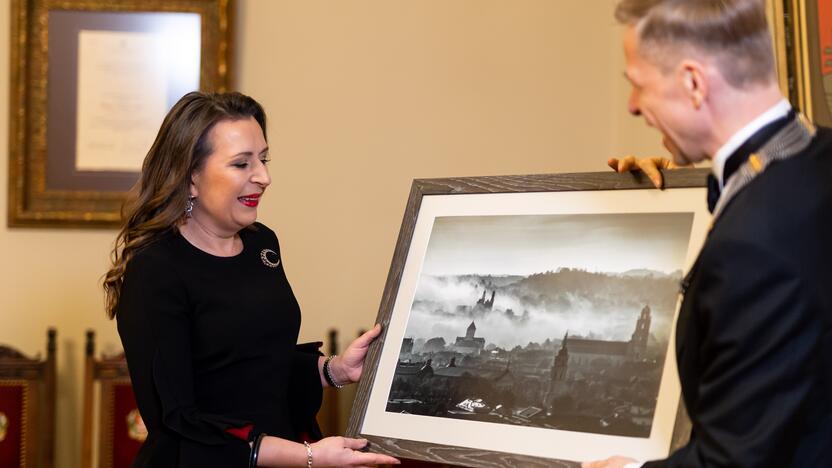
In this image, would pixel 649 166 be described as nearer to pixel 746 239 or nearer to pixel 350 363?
pixel 746 239

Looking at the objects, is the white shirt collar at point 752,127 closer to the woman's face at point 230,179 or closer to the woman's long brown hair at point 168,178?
the woman's face at point 230,179

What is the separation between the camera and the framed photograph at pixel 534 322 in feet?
7.59

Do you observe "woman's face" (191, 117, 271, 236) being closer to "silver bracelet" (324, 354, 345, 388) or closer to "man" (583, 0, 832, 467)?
"silver bracelet" (324, 354, 345, 388)

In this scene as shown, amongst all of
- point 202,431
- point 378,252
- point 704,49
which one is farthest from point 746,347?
point 378,252

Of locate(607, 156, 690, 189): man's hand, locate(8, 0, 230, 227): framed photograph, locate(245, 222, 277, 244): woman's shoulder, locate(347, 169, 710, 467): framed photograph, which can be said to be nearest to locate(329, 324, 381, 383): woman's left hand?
locate(347, 169, 710, 467): framed photograph

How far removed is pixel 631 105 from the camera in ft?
6.16

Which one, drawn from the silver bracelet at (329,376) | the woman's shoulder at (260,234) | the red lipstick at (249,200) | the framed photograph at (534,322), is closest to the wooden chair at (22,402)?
the woman's shoulder at (260,234)

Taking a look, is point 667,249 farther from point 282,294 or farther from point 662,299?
point 282,294

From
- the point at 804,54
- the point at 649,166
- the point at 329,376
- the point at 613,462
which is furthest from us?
the point at 329,376

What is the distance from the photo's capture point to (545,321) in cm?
256

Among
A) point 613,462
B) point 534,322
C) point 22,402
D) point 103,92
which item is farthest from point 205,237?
point 103,92

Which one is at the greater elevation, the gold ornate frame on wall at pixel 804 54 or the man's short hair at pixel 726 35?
the gold ornate frame on wall at pixel 804 54

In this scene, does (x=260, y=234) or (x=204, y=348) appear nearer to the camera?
(x=204, y=348)

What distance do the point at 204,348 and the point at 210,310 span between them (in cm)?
11
